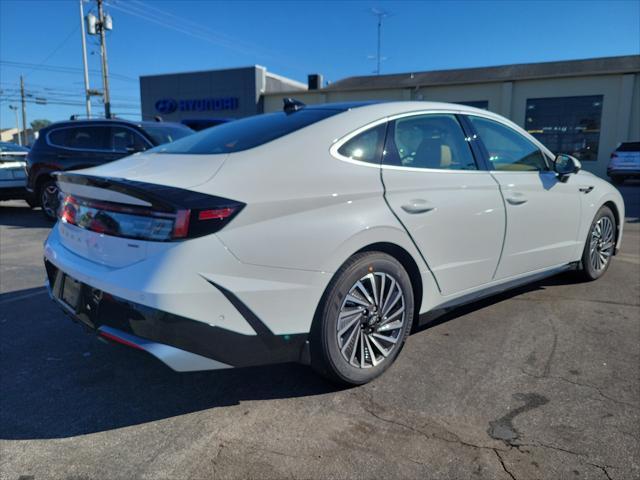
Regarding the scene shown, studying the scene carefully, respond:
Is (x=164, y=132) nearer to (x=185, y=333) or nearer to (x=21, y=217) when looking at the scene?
(x=21, y=217)

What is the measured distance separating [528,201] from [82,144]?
769cm

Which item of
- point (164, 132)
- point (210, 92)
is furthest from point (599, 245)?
point (210, 92)

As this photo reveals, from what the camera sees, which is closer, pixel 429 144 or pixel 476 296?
pixel 429 144

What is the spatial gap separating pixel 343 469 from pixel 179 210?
1.32m

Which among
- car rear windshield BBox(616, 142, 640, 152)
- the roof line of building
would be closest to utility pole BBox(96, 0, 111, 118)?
the roof line of building

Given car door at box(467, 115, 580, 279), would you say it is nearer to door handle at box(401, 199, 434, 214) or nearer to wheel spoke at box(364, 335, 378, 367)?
door handle at box(401, 199, 434, 214)

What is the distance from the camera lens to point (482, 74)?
2861cm

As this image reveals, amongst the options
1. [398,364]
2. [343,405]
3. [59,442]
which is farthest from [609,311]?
[59,442]

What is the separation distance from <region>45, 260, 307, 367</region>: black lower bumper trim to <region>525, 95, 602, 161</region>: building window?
77.7 feet

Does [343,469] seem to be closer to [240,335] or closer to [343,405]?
[343,405]

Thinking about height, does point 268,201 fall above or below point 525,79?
below

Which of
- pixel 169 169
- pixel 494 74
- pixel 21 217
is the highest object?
pixel 494 74

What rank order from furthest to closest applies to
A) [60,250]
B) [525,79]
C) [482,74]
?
[482,74], [525,79], [60,250]

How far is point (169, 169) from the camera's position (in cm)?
259
